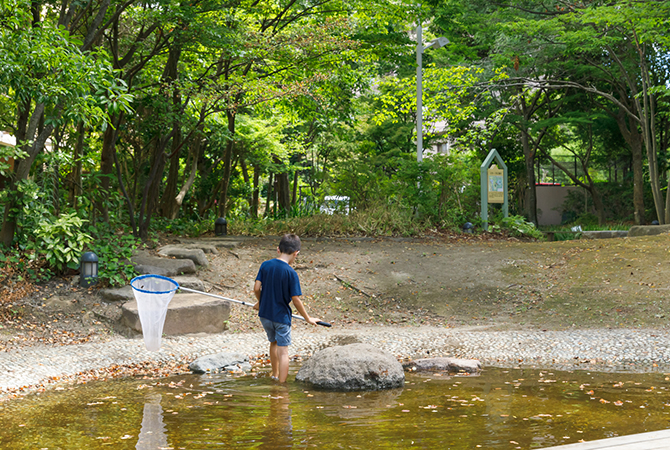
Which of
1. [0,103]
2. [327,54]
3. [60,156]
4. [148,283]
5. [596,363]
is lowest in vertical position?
[596,363]

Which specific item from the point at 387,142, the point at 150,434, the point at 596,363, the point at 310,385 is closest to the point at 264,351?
the point at 310,385

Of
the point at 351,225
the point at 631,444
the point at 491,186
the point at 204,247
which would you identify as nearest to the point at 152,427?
the point at 631,444

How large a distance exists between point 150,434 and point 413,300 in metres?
6.43

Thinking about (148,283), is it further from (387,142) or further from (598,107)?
(598,107)

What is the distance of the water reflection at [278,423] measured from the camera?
397 centimetres

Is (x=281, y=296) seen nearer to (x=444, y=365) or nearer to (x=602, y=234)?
(x=444, y=365)

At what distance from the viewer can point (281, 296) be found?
5777 millimetres

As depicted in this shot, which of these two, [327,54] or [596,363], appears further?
[327,54]

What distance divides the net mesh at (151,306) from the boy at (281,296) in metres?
1.01

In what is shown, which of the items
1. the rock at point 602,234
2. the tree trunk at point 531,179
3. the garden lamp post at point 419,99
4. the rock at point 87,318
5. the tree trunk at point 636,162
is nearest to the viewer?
the rock at point 87,318

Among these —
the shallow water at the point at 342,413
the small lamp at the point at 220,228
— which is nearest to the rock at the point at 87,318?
the shallow water at the point at 342,413

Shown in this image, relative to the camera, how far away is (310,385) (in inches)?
229

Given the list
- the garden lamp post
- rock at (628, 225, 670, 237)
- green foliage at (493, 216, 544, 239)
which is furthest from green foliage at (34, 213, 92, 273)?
rock at (628, 225, 670, 237)

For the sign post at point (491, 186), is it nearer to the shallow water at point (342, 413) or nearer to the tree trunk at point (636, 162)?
the tree trunk at point (636, 162)
